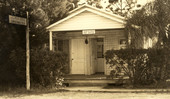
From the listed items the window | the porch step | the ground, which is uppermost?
the window

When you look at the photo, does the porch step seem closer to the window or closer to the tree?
the tree

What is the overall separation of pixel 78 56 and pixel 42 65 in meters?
3.66

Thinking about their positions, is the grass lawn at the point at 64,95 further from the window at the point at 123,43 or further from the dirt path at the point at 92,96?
the window at the point at 123,43

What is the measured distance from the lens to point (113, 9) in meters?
20.2

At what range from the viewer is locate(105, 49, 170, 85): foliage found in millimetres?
11234

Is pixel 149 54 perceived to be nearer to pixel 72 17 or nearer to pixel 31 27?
pixel 72 17

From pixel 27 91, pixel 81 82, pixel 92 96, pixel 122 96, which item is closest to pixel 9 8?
pixel 27 91

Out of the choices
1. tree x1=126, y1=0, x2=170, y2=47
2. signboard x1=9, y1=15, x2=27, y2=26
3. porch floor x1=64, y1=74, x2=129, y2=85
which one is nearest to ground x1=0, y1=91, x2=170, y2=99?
porch floor x1=64, y1=74, x2=129, y2=85

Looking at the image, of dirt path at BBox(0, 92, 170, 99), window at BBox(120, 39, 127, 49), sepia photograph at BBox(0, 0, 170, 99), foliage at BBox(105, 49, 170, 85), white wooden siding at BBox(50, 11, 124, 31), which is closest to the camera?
dirt path at BBox(0, 92, 170, 99)


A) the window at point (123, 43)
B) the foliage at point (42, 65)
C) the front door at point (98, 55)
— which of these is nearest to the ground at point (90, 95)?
the foliage at point (42, 65)

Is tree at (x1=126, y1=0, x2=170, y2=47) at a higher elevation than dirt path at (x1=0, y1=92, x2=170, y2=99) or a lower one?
higher

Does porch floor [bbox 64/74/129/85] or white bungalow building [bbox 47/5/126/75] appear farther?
white bungalow building [bbox 47/5/126/75]

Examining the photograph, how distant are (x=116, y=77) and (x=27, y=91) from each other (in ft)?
13.4

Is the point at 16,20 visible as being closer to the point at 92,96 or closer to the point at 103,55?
the point at 103,55
